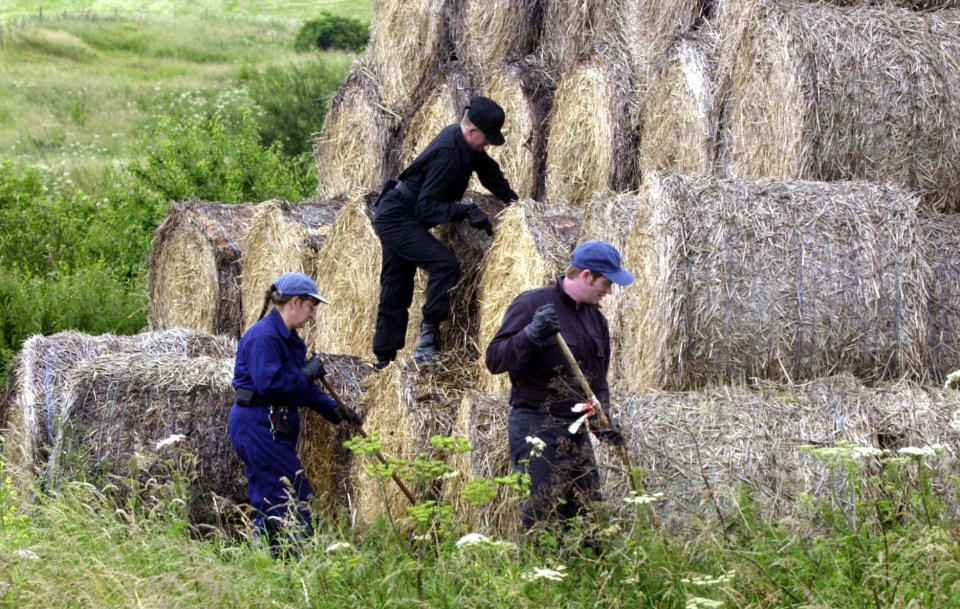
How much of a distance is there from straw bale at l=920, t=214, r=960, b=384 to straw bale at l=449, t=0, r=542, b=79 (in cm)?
452

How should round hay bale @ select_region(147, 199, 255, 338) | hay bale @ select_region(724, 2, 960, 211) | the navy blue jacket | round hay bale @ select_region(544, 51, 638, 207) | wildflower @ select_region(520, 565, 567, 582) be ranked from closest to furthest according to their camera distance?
wildflower @ select_region(520, 565, 567, 582) → the navy blue jacket → hay bale @ select_region(724, 2, 960, 211) → round hay bale @ select_region(544, 51, 638, 207) → round hay bale @ select_region(147, 199, 255, 338)

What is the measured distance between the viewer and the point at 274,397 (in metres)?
8.57

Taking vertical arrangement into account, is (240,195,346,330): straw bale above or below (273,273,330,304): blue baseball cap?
above

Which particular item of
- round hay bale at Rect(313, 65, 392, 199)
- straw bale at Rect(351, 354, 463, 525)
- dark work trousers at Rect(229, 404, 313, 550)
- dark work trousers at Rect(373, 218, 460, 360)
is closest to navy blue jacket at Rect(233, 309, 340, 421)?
dark work trousers at Rect(229, 404, 313, 550)

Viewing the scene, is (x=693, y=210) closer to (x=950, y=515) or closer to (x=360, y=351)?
(x=950, y=515)

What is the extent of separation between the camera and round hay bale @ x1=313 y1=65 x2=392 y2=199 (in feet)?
43.3

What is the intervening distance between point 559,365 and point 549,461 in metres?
0.51

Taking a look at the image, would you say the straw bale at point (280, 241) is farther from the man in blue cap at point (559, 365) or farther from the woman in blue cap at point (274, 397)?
the man in blue cap at point (559, 365)

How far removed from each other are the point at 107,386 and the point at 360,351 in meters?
2.41

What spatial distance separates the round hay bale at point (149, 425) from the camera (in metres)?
9.24

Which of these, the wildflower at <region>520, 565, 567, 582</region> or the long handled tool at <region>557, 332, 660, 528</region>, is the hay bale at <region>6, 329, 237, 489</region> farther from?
the wildflower at <region>520, 565, 567, 582</region>

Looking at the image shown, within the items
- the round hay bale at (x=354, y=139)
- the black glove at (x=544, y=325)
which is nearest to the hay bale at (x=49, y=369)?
the round hay bale at (x=354, y=139)

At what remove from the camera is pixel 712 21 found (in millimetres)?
10695

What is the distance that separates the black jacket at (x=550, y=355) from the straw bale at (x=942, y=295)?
7.66 feet
